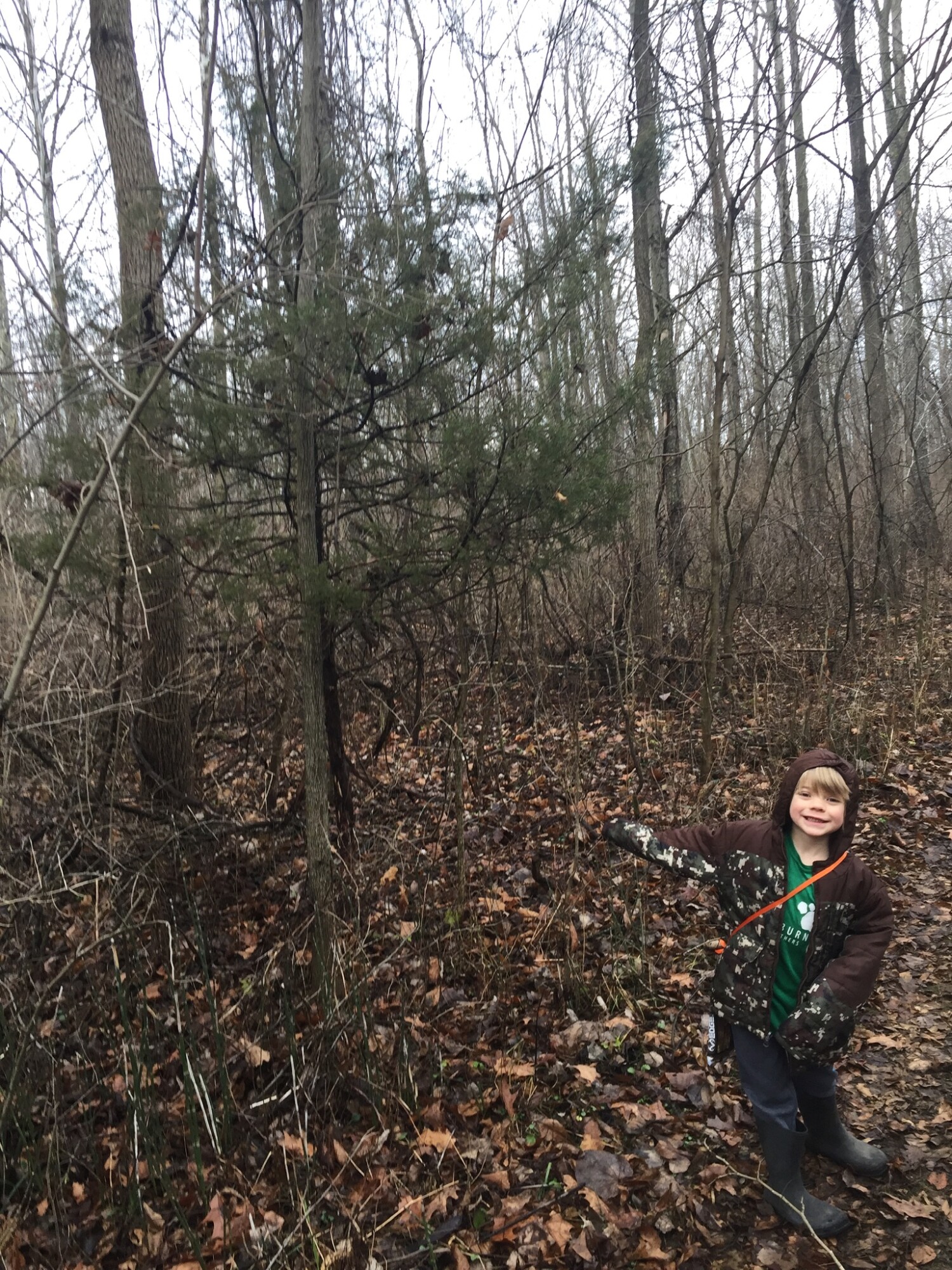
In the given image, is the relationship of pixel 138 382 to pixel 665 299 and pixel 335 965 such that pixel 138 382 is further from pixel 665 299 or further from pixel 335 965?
pixel 665 299

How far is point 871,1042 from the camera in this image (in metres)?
3.27

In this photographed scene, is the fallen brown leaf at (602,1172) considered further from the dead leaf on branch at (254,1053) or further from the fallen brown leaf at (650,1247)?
the dead leaf on branch at (254,1053)

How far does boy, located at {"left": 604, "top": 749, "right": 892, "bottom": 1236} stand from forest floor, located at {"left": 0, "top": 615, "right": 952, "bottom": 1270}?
0.77ft

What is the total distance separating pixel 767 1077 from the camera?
2.49 m

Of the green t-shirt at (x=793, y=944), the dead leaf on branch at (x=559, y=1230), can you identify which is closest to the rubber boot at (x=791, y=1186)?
the green t-shirt at (x=793, y=944)

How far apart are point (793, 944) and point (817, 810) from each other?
0.44m

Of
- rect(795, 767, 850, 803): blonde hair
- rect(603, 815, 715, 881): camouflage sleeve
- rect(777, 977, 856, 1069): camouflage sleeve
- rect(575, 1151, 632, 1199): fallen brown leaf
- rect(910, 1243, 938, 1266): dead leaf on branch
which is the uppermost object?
rect(795, 767, 850, 803): blonde hair

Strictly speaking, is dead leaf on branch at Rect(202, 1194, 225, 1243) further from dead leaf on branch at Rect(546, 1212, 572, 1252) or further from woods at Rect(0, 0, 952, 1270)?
dead leaf on branch at Rect(546, 1212, 572, 1252)

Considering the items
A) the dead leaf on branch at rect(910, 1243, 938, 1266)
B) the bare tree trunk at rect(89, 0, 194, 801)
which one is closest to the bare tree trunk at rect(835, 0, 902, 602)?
the bare tree trunk at rect(89, 0, 194, 801)

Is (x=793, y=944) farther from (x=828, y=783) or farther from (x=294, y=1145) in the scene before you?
(x=294, y=1145)

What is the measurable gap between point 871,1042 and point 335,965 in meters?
2.27

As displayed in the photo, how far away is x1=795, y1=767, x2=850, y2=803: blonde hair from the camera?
2.38m

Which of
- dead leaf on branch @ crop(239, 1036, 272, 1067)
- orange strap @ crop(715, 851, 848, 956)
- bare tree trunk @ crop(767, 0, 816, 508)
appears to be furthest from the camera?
bare tree trunk @ crop(767, 0, 816, 508)

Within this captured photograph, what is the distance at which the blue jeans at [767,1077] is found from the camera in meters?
2.48
